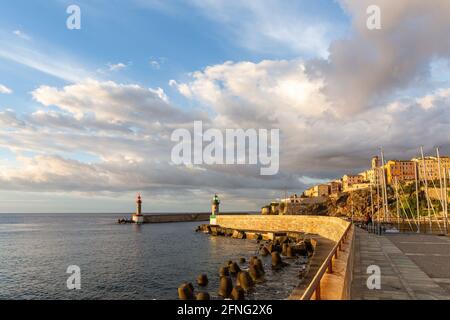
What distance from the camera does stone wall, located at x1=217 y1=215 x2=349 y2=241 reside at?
56.1 meters

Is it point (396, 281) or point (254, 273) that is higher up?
point (396, 281)

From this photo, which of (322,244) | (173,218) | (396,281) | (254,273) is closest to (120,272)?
(254,273)

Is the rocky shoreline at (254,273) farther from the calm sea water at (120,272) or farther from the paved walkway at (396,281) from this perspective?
the paved walkway at (396,281)

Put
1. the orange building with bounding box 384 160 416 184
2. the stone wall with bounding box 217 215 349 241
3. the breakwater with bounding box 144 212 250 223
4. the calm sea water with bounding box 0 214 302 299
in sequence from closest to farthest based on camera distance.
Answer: the calm sea water with bounding box 0 214 302 299 → the stone wall with bounding box 217 215 349 241 → the breakwater with bounding box 144 212 250 223 → the orange building with bounding box 384 160 416 184

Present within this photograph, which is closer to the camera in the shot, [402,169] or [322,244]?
[322,244]

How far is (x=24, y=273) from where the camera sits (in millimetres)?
34438

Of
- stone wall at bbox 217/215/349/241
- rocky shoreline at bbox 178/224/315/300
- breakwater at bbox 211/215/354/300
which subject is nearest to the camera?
breakwater at bbox 211/215/354/300

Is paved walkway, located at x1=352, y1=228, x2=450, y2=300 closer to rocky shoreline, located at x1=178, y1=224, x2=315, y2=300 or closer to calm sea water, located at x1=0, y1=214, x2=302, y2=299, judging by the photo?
calm sea water, located at x1=0, y1=214, x2=302, y2=299

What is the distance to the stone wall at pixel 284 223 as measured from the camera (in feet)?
184

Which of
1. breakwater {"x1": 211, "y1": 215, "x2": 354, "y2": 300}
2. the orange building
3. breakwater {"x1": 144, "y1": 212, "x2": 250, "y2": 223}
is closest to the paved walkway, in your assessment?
breakwater {"x1": 211, "y1": 215, "x2": 354, "y2": 300}

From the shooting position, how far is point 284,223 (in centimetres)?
7362

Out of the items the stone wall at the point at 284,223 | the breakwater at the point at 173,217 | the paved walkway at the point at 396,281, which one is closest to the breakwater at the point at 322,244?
the stone wall at the point at 284,223

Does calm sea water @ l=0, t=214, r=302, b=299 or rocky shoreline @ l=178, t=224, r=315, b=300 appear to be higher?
rocky shoreline @ l=178, t=224, r=315, b=300

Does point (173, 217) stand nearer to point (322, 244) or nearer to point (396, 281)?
point (322, 244)
